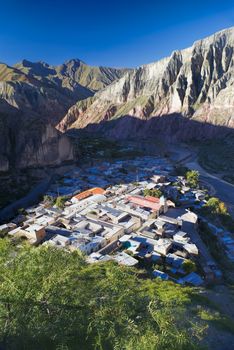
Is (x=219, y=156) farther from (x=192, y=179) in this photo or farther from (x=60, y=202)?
(x=60, y=202)

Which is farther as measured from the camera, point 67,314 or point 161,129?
point 161,129

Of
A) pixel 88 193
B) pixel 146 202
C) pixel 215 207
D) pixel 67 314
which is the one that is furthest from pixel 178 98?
pixel 67 314

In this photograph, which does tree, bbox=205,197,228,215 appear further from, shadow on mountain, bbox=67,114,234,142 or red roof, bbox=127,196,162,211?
shadow on mountain, bbox=67,114,234,142

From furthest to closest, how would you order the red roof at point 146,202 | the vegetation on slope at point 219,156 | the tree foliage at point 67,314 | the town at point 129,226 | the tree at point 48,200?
the vegetation on slope at point 219,156 < the tree at point 48,200 < the red roof at point 146,202 < the town at point 129,226 < the tree foliage at point 67,314

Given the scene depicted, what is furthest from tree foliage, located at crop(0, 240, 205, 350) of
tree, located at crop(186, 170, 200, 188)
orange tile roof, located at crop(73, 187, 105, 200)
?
tree, located at crop(186, 170, 200, 188)

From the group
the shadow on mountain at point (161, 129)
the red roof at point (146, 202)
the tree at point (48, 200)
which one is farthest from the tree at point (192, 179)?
the shadow on mountain at point (161, 129)

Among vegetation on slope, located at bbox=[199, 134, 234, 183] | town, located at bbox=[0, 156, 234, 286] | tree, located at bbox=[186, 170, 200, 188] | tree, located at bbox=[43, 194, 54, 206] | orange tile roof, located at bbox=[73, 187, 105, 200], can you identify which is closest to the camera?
town, located at bbox=[0, 156, 234, 286]

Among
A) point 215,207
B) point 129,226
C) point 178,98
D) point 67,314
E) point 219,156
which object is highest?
point 178,98

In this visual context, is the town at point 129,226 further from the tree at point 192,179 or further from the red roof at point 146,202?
the tree at point 192,179
